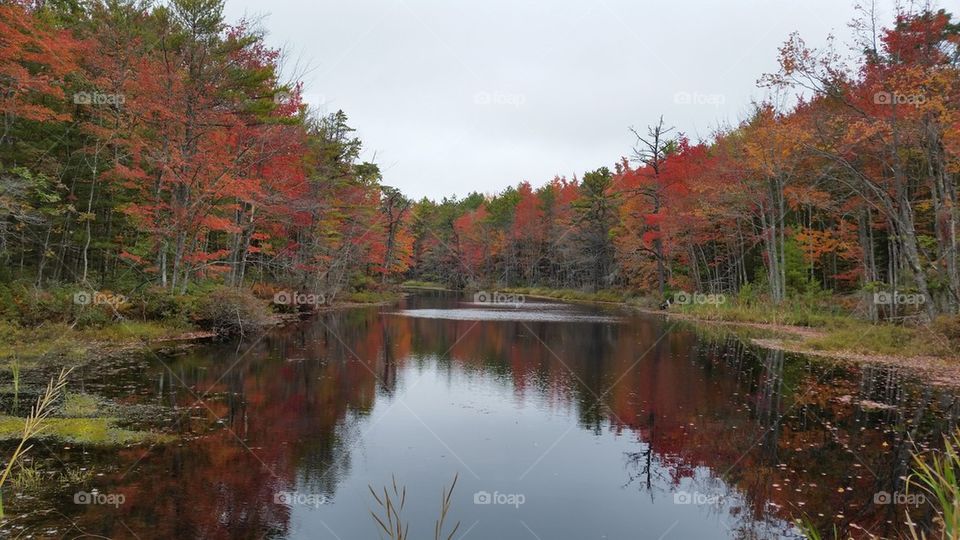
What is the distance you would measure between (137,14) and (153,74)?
4936mm

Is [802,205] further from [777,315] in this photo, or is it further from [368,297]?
[368,297]

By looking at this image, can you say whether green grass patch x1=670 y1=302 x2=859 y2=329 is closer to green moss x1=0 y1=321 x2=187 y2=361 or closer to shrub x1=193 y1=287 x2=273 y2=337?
shrub x1=193 y1=287 x2=273 y2=337

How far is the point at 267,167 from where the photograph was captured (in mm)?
30922

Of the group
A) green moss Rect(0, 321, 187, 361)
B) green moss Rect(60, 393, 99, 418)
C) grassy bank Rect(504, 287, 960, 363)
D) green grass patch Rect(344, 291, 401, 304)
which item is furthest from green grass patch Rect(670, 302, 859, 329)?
green moss Rect(0, 321, 187, 361)

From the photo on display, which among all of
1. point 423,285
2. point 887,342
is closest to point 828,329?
point 887,342

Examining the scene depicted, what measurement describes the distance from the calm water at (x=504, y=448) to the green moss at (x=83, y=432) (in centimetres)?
46

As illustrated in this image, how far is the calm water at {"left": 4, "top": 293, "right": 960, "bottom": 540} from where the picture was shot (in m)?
6.84

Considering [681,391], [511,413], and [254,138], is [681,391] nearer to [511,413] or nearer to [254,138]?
[511,413]

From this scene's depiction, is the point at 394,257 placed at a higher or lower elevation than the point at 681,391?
higher

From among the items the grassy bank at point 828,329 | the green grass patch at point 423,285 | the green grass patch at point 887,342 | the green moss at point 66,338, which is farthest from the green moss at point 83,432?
the green grass patch at point 423,285

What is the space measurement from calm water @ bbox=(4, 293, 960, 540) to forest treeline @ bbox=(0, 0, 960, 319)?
811cm

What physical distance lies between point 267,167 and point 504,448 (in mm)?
25675

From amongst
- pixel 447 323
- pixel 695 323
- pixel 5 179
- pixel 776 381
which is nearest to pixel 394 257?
pixel 447 323

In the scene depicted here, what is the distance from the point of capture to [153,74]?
22.1 metres
